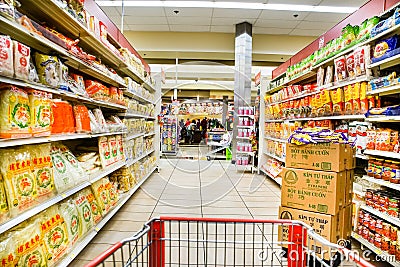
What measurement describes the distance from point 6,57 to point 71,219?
1268mm

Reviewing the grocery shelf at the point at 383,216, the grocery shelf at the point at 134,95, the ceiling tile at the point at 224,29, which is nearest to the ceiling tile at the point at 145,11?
the ceiling tile at the point at 224,29

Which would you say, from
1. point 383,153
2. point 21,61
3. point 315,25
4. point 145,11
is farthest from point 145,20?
point 383,153

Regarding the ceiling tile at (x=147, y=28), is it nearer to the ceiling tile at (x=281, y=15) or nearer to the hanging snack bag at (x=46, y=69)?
the ceiling tile at (x=281, y=15)

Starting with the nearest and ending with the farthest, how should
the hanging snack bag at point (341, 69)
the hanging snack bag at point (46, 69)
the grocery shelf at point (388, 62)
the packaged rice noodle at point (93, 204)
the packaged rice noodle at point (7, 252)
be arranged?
the packaged rice noodle at point (7, 252)
the hanging snack bag at point (46, 69)
the grocery shelf at point (388, 62)
the packaged rice noodle at point (93, 204)
the hanging snack bag at point (341, 69)

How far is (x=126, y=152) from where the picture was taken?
3879 millimetres

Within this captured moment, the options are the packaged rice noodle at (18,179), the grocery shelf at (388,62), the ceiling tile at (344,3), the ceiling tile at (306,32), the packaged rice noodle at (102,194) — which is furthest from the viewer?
the ceiling tile at (306,32)

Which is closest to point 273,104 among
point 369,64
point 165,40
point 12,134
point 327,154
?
point 369,64

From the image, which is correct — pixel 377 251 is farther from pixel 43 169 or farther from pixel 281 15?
pixel 281 15

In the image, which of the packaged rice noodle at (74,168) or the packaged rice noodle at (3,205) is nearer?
the packaged rice noodle at (3,205)

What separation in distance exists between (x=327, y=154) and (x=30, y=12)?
2543 mm

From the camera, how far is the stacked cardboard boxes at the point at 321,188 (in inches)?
79.0

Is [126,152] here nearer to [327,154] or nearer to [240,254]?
[240,254]

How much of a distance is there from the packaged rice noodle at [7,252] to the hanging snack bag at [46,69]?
1.03 metres

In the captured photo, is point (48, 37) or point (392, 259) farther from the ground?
point (48, 37)
